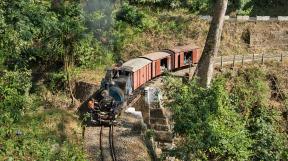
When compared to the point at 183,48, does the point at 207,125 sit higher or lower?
lower

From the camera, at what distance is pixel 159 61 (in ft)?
114

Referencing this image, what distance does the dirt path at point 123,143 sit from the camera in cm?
2223

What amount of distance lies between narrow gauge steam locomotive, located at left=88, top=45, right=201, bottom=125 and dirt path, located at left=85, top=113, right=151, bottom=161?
2.51 feet

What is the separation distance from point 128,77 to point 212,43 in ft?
18.5

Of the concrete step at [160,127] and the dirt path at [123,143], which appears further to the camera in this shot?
the concrete step at [160,127]

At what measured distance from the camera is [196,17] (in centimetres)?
4247

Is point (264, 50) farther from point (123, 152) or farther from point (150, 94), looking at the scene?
point (123, 152)

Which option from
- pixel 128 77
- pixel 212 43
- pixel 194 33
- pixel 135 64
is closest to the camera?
pixel 212 43

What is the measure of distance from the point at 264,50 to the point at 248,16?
3945mm

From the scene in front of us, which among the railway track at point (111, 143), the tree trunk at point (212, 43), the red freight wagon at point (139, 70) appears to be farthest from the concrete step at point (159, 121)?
the red freight wagon at point (139, 70)

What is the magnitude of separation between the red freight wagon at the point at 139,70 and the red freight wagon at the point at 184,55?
332 cm

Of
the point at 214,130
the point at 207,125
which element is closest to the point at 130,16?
the point at 207,125

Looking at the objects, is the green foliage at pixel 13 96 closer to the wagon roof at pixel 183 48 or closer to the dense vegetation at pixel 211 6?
the wagon roof at pixel 183 48

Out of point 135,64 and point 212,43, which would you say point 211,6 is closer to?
point 135,64
